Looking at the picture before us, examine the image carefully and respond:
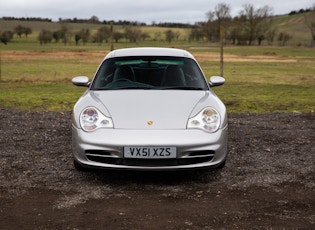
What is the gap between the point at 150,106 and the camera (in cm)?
486

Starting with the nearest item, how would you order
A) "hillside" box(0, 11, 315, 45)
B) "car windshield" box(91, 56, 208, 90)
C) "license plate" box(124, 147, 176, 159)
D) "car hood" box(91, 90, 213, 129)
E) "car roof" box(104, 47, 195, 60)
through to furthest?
"license plate" box(124, 147, 176, 159), "car hood" box(91, 90, 213, 129), "car windshield" box(91, 56, 208, 90), "car roof" box(104, 47, 195, 60), "hillside" box(0, 11, 315, 45)

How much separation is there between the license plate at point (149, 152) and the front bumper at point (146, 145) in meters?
0.04

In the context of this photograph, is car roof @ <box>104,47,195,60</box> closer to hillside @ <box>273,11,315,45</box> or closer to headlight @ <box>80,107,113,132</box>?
headlight @ <box>80,107,113,132</box>

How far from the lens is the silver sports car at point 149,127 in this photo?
443cm

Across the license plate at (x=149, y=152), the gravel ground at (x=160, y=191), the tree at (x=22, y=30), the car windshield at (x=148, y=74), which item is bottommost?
the gravel ground at (x=160, y=191)

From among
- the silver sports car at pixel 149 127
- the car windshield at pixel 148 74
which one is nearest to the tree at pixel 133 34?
the car windshield at pixel 148 74

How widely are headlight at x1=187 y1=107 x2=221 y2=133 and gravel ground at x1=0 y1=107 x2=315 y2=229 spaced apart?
0.64 metres

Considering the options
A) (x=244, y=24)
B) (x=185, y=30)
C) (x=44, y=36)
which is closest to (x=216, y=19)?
(x=244, y=24)

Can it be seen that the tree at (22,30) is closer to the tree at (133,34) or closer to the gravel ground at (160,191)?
the tree at (133,34)

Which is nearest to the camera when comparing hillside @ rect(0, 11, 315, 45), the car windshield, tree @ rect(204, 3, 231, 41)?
the car windshield

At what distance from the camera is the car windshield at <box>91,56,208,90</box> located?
5.57m

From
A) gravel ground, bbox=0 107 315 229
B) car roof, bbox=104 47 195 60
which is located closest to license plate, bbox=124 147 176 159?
gravel ground, bbox=0 107 315 229

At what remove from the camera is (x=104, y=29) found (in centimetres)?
10538

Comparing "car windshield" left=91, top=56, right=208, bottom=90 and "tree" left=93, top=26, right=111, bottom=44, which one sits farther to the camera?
"tree" left=93, top=26, right=111, bottom=44
